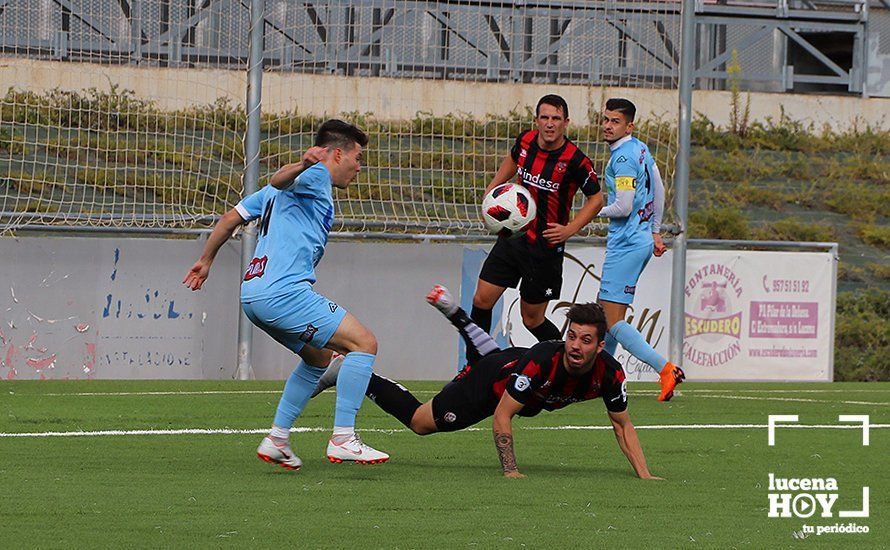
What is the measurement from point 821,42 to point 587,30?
41.3ft

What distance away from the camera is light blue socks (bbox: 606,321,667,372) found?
10219 millimetres

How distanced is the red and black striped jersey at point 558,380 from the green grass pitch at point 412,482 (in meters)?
0.36

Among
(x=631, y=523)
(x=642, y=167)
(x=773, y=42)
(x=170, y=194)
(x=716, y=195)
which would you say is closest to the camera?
(x=631, y=523)

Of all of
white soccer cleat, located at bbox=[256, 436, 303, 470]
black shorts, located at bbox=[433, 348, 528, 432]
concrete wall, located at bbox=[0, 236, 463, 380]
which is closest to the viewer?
white soccer cleat, located at bbox=[256, 436, 303, 470]

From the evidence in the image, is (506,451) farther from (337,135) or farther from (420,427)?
(337,135)

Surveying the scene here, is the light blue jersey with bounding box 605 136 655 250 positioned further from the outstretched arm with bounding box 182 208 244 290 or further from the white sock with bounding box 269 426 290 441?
the white sock with bounding box 269 426 290 441

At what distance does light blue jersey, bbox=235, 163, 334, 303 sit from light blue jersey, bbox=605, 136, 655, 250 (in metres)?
4.21

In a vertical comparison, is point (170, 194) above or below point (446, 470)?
above

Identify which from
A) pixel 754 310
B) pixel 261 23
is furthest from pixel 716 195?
pixel 261 23

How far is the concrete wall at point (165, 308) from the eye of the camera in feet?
40.6

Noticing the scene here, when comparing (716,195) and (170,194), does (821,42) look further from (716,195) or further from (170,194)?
(170,194)

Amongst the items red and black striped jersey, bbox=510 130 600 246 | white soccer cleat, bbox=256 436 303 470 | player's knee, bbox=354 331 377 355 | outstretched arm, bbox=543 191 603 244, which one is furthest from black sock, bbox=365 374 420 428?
red and black striped jersey, bbox=510 130 600 246

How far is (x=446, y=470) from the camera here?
693 centimetres

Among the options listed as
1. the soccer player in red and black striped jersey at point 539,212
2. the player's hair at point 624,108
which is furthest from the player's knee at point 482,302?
the player's hair at point 624,108
